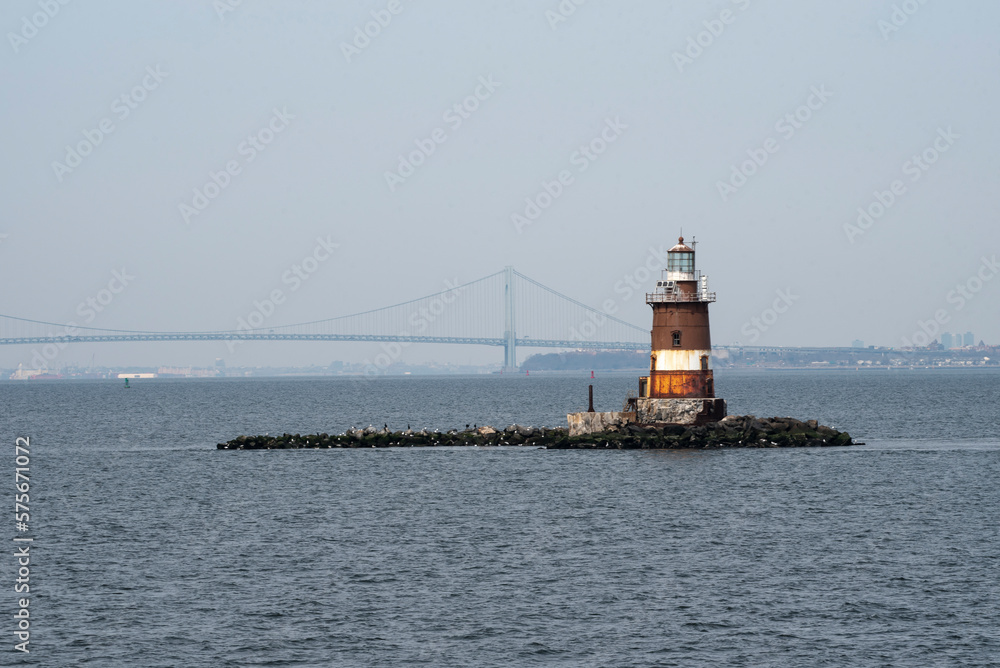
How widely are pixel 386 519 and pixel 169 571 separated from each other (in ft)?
21.0

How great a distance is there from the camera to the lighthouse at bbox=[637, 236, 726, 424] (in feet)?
122

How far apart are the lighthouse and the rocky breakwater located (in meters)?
0.98

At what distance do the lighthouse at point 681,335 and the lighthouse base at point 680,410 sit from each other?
0.11ft

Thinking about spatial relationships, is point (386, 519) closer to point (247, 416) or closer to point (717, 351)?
point (247, 416)

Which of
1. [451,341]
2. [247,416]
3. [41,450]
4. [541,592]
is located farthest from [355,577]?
[451,341]

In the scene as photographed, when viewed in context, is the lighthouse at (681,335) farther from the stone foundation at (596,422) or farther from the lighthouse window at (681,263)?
the stone foundation at (596,422)

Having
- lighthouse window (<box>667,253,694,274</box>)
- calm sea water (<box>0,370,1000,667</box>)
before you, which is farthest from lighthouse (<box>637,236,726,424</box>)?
calm sea water (<box>0,370,1000,667</box>)

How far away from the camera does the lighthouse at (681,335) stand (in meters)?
37.3

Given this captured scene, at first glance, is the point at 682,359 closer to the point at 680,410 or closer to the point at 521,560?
the point at 680,410

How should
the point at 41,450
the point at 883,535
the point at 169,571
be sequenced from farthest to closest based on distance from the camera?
the point at 41,450 < the point at 883,535 < the point at 169,571

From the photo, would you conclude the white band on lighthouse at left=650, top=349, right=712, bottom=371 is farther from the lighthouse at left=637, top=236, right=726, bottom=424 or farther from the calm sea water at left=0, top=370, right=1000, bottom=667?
Answer: the calm sea water at left=0, top=370, right=1000, bottom=667

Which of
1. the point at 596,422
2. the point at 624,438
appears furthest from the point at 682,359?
the point at 596,422

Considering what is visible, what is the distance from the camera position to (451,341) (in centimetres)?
15525

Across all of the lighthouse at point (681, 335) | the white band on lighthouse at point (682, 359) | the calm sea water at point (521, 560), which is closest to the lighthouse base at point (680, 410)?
the lighthouse at point (681, 335)
